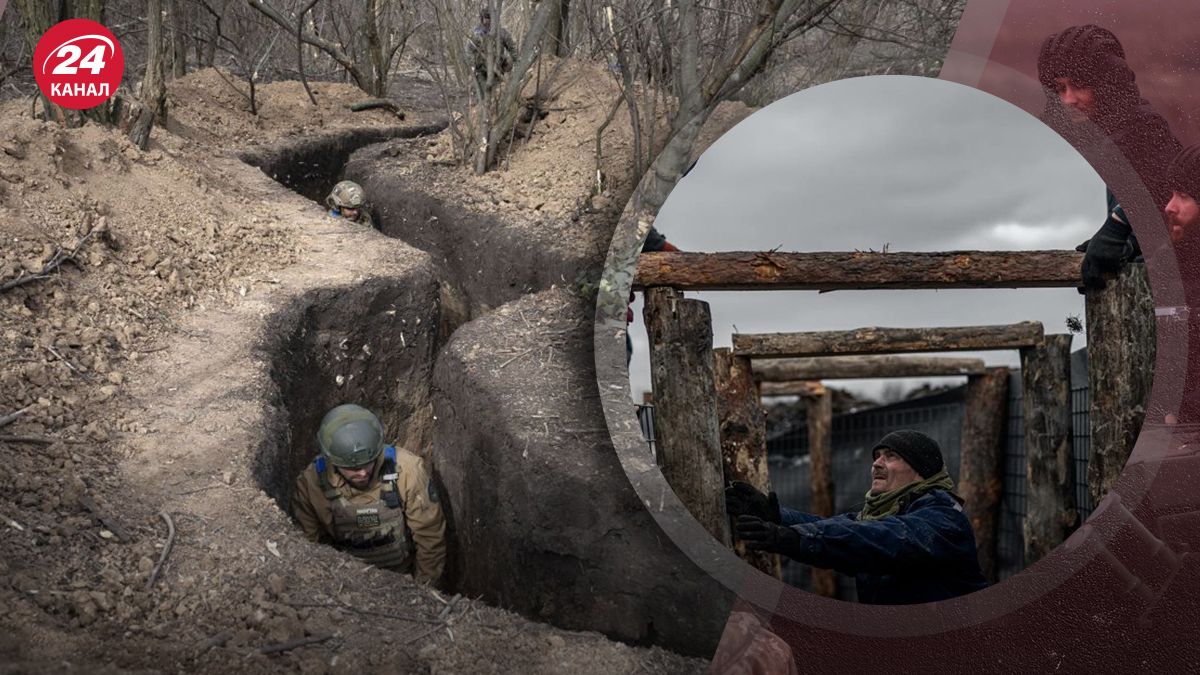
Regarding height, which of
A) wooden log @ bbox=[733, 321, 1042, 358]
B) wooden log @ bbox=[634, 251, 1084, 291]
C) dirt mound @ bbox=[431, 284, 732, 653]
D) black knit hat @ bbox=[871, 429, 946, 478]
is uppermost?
wooden log @ bbox=[634, 251, 1084, 291]

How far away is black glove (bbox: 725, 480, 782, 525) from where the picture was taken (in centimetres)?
232

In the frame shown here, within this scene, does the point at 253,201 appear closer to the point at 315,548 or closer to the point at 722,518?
the point at 315,548

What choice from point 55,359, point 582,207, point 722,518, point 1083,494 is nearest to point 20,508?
point 55,359

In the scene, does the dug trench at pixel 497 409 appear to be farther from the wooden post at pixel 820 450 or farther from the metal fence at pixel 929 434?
the wooden post at pixel 820 450

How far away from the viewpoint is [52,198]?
3.20 metres

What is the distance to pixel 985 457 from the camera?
391 centimetres

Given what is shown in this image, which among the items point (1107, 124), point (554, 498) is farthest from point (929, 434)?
point (554, 498)

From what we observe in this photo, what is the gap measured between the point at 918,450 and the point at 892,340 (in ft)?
1.68

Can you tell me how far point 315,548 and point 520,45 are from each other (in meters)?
1.67

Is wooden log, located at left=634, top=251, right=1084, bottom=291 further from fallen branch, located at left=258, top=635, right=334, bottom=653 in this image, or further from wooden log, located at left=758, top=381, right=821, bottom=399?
wooden log, located at left=758, top=381, right=821, bottom=399

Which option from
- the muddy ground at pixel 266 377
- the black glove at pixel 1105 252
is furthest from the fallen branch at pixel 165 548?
the black glove at pixel 1105 252

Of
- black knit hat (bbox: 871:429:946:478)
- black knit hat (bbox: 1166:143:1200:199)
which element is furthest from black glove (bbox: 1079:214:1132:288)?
black knit hat (bbox: 871:429:946:478)

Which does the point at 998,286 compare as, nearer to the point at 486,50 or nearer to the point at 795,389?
the point at 486,50

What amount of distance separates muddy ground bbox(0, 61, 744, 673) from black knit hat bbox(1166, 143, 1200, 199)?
45.5 inches
